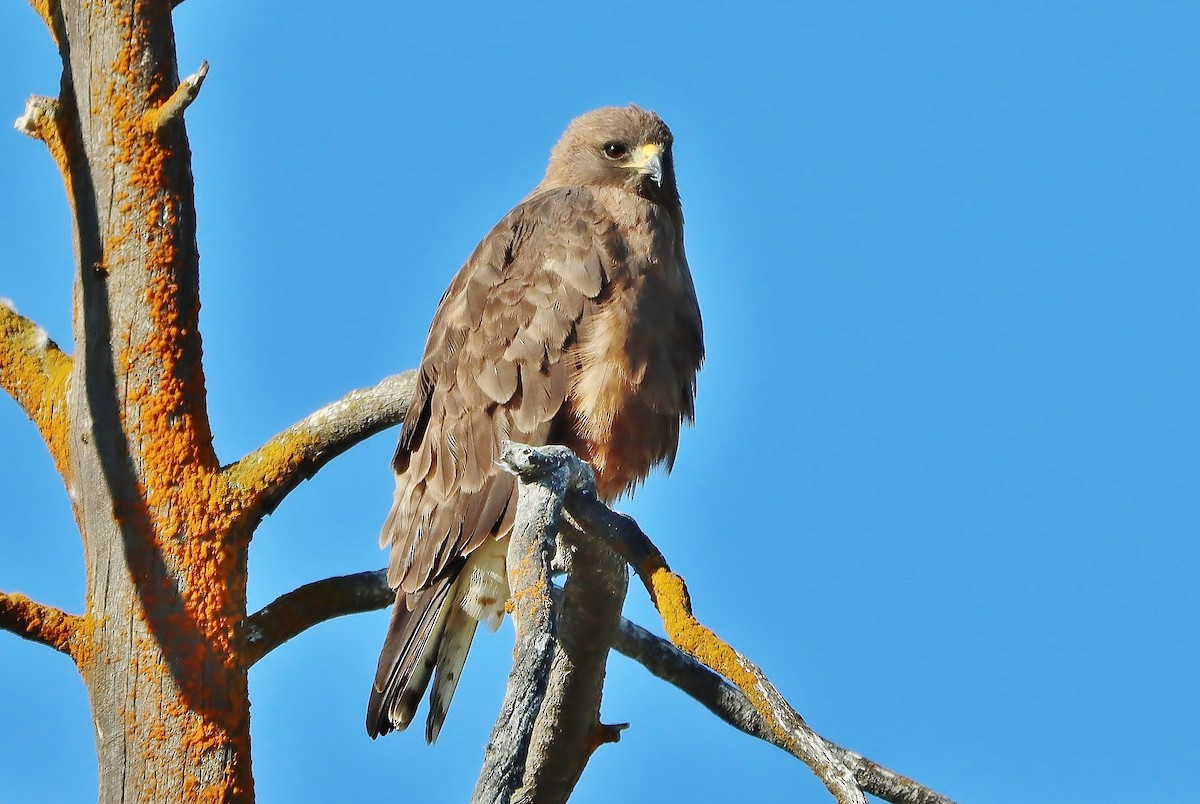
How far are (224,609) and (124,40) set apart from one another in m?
1.46

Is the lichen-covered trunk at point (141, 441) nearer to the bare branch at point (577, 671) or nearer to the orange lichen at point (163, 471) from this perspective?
the orange lichen at point (163, 471)

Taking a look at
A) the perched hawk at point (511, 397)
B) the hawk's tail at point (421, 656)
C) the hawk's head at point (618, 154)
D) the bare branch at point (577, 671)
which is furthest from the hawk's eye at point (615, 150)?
the bare branch at point (577, 671)

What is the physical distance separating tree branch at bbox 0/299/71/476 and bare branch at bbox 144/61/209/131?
0.68 metres

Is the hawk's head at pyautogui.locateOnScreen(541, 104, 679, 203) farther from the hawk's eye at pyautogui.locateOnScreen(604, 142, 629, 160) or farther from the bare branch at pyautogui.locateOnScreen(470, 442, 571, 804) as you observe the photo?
the bare branch at pyautogui.locateOnScreen(470, 442, 571, 804)

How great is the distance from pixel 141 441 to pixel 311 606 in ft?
2.19

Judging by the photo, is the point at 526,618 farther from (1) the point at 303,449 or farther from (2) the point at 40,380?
(2) the point at 40,380

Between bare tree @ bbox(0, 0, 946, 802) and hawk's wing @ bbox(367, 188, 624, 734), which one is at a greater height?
hawk's wing @ bbox(367, 188, 624, 734)

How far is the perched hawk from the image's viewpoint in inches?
163

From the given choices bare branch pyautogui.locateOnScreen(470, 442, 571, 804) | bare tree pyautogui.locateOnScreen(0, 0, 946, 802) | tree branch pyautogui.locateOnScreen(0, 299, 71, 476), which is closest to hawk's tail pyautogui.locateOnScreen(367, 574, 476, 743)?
bare tree pyautogui.locateOnScreen(0, 0, 946, 802)

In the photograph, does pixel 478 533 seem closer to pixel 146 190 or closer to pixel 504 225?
pixel 504 225

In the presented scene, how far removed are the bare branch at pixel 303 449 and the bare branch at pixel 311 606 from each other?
27 centimetres

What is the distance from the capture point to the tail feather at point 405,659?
3.99m

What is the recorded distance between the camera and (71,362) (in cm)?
369

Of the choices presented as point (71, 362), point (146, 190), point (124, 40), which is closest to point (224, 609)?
point (71, 362)
